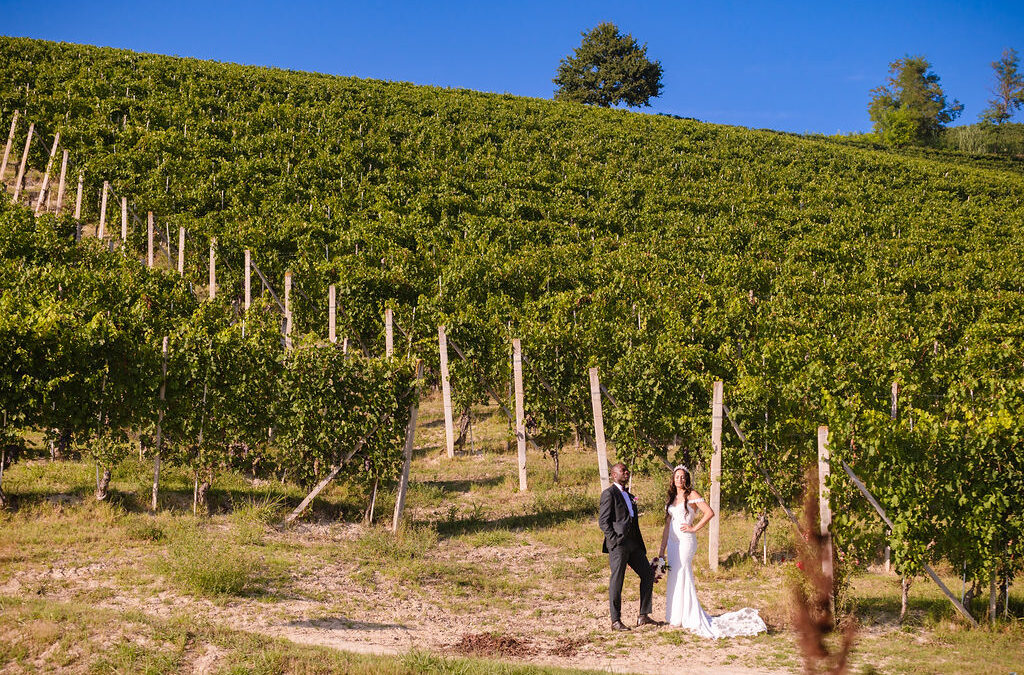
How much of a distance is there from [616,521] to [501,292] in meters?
13.5

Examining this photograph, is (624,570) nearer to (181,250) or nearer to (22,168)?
(181,250)

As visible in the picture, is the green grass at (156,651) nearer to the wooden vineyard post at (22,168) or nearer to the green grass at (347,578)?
the green grass at (347,578)

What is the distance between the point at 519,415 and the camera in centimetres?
1594

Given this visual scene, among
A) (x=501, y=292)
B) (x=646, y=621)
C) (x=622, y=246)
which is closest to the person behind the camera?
(x=646, y=621)

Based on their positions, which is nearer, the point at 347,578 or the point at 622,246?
the point at 347,578

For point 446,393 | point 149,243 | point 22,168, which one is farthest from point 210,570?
point 22,168

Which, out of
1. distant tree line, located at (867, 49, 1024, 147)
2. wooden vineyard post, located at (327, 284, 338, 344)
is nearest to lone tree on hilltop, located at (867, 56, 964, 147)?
distant tree line, located at (867, 49, 1024, 147)

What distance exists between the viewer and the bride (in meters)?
8.91

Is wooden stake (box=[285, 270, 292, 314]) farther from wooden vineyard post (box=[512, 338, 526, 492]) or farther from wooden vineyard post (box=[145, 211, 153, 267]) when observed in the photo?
wooden vineyard post (box=[512, 338, 526, 492])

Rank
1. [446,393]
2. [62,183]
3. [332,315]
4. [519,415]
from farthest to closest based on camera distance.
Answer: [62,183] < [332,315] < [446,393] < [519,415]

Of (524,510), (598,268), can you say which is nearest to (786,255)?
(598,268)

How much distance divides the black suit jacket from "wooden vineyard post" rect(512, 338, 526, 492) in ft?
21.9

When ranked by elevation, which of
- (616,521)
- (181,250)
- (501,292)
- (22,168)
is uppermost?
(22,168)

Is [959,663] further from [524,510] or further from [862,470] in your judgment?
[524,510]
